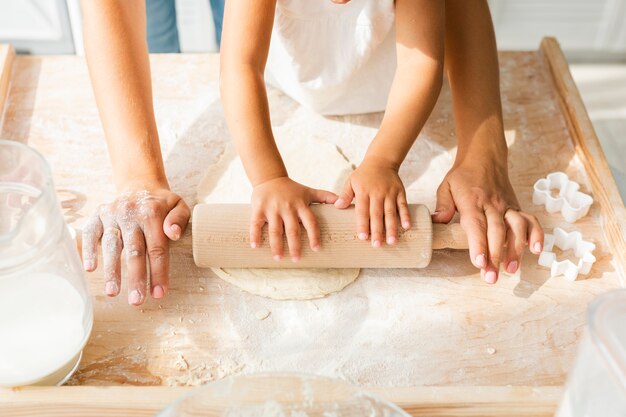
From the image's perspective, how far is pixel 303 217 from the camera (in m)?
0.86

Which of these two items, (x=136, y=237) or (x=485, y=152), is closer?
(x=136, y=237)

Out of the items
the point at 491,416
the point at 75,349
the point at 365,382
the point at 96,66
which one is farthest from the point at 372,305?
the point at 96,66

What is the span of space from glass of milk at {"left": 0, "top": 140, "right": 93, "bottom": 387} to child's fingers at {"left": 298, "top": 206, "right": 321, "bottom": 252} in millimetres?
261

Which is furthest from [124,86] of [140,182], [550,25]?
[550,25]

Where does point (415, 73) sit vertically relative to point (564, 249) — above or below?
above

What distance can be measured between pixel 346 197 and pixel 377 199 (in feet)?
0.14

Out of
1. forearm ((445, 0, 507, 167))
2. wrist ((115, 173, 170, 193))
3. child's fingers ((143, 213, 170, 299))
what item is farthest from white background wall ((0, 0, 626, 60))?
child's fingers ((143, 213, 170, 299))

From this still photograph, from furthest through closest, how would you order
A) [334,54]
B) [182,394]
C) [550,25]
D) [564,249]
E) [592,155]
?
[550,25], [334,54], [592,155], [564,249], [182,394]

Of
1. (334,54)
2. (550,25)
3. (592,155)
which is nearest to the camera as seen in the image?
(592,155)

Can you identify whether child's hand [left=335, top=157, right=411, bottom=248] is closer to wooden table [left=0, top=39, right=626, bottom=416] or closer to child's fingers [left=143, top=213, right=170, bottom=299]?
wooden table [left=0, top=39, right=626, bottom=416]

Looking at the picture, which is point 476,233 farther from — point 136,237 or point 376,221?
point 136,237

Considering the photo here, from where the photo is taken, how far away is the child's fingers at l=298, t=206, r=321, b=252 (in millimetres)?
848

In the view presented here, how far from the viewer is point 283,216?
0.86m

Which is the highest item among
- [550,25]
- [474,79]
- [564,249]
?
[474,79]
